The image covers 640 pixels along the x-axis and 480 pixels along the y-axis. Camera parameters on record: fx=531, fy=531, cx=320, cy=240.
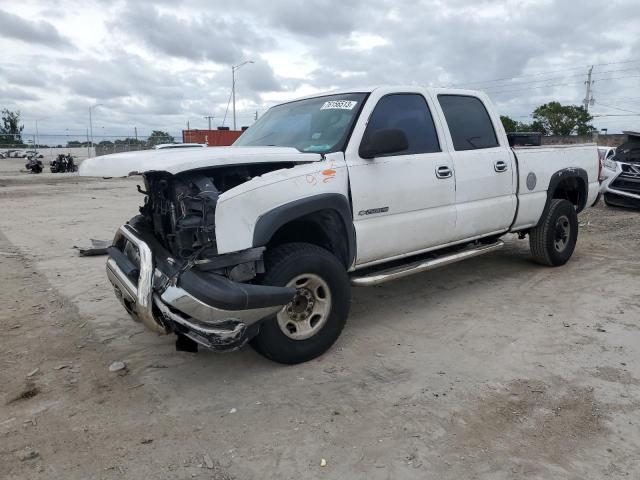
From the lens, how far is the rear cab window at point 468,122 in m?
4.96

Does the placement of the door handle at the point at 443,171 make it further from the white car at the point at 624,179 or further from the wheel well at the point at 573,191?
the white car at the point at 624,179

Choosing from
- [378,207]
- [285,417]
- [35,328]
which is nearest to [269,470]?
[285,417]

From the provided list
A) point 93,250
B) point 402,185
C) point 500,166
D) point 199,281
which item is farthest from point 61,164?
point 199,281

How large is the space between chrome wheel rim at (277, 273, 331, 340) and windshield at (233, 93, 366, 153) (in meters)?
1.02

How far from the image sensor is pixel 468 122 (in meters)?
5.18

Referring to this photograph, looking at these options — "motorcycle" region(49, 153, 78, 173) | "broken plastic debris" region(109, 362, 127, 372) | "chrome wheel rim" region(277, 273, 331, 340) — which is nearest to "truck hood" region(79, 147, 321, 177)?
"chrome wheel rim" region(277, 273, 331, 340)

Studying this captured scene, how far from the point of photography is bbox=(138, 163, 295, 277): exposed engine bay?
127 inches

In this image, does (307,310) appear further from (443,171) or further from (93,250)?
(93,250)

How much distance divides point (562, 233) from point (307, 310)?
4.12 m

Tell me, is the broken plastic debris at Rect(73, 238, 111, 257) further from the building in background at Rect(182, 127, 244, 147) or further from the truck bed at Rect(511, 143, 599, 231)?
the building in background at Rect(182, 127, 244, 147)

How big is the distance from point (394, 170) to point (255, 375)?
1.91 metres

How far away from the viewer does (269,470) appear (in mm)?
2645

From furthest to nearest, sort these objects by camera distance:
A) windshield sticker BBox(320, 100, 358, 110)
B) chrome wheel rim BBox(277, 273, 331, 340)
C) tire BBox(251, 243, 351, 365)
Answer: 1. windshield sticker BBox(320, 100, 358, 110)
2. chrome wheel rim BBox(277, 273, 331, 340)
3. tire BBox(251, 243, 351, 365)

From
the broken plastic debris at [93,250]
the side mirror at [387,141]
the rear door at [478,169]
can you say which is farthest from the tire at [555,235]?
the broken plastic debris at [93,250]
